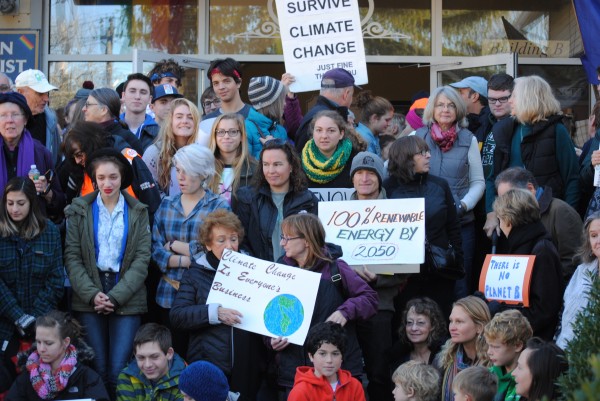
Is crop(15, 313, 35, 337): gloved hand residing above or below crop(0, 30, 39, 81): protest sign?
below

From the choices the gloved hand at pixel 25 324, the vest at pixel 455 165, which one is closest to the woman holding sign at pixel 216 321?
the gloved hand at pixel 25 324

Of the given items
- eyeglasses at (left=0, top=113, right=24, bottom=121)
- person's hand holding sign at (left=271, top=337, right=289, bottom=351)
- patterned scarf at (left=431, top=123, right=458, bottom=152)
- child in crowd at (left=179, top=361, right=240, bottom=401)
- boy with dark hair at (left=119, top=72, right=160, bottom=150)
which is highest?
boy with dark hair at (left=119, top=72, right=160, bottom=150)

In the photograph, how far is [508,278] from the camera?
24.9 ft

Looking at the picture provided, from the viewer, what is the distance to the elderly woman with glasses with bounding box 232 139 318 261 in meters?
8.03

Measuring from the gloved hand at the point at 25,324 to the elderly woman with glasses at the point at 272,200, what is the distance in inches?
61.6

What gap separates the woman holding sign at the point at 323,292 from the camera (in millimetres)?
7383

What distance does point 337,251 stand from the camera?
7.70 m

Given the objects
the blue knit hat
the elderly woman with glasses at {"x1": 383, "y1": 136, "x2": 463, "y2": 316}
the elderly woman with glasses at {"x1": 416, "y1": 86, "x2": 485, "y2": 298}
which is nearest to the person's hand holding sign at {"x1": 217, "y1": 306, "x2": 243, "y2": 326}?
the blue knit hat

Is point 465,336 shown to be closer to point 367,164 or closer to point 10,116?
point 367,164

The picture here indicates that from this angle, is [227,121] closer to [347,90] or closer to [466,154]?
[347,90]

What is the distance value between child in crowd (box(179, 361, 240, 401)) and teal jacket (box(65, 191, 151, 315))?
4.76 feet

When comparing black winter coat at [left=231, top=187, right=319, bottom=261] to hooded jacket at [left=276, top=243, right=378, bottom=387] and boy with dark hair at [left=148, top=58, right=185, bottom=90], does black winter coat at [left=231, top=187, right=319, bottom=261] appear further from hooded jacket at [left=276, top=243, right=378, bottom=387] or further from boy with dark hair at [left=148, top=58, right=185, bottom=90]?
boy with dark hair at [left=148, top=58, right=185, bottom=90]

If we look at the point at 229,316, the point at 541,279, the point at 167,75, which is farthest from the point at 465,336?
the point at 167,75

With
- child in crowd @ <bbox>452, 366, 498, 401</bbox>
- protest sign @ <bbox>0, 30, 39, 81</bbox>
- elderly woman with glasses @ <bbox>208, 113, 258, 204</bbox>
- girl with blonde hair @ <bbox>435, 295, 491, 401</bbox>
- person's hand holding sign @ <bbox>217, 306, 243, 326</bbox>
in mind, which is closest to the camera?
child in crowd @ <bbox>452, 366, 498, 401</bbox>
